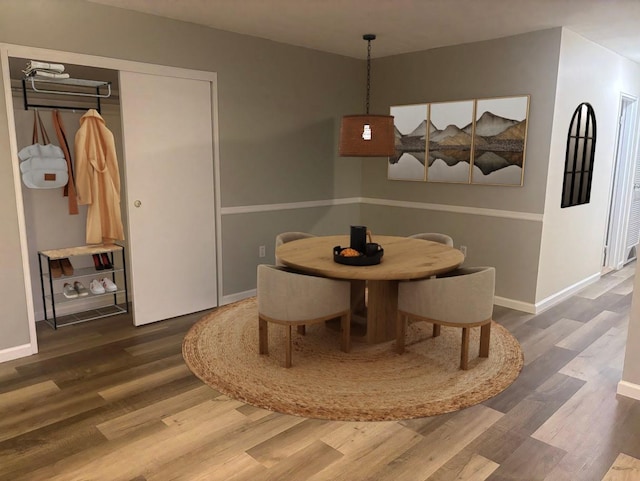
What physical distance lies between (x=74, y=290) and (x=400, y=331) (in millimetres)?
2666

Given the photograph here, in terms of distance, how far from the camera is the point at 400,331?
338cm

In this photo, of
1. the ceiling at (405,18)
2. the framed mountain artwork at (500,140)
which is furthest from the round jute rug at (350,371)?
the ceiling at (405,18)

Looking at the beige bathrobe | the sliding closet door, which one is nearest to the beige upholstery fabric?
the sliding closet door

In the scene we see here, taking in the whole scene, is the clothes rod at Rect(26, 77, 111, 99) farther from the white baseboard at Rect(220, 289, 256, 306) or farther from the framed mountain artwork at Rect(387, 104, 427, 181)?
the framed mountain artwork at Rect(387, 104, 427, 181)

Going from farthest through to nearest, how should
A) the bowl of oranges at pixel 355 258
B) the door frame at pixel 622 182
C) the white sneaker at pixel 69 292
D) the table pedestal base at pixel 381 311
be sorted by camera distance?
the door frame at pixel 622 182, the white sneaker at pixel 69 292, the table pedestal base at pixel 381 311, the bowl of oranges at pixel 355 258

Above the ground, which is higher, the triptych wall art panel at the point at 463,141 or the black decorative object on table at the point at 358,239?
the triptych wall art panel at the point at 463,141

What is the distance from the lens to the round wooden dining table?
312cm

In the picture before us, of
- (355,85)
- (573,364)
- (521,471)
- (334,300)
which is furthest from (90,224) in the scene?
(573,364)

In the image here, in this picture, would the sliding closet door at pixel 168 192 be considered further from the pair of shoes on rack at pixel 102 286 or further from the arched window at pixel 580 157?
the arched window at pixel 580 157

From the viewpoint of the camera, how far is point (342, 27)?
3994mm

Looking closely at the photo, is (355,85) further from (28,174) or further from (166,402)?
(166,402)

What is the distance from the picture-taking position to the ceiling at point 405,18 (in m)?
3.35

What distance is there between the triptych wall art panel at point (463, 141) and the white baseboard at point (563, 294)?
111 centimetres

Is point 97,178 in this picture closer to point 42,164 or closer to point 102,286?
point 42,164
